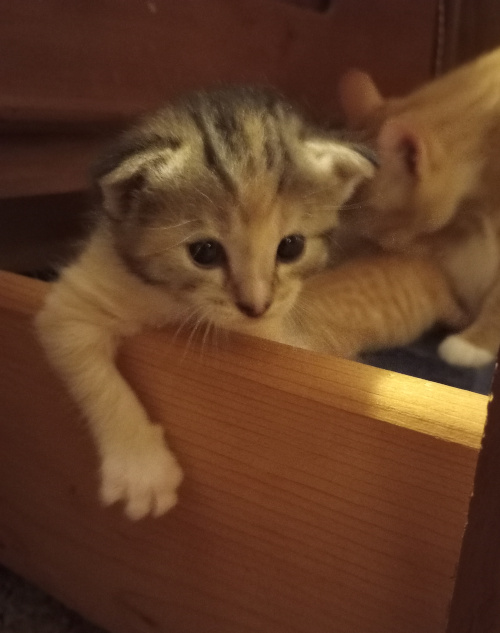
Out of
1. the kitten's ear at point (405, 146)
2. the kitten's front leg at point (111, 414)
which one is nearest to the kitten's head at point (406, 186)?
the kitten's ear at point (405, 146)

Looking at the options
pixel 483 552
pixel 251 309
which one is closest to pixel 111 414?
pixel 251 309

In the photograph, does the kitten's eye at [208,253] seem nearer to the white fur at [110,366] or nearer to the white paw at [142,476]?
the white fur at [110,366]

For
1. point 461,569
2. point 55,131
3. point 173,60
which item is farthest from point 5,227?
point 461,569

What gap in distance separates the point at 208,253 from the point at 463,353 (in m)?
0.37

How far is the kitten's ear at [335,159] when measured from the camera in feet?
2.18

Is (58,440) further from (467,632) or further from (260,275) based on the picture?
(467,632)

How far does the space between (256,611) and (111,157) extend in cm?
48

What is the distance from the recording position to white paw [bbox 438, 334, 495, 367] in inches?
30.3

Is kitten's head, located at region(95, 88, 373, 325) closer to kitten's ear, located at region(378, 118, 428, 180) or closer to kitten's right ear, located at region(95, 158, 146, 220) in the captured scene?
kitten's right ear, located at region(95, 158, 146, 220)

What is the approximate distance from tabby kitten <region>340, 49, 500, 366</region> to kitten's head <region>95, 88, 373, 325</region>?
214 mm

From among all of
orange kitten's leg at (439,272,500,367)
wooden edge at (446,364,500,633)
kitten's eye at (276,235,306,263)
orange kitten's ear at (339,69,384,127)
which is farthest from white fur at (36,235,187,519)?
orange kitten's ear at (339,69,384,127)

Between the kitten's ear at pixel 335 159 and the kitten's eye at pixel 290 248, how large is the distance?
0.25ft

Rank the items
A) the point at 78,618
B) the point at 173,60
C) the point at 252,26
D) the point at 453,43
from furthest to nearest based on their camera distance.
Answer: the point at 453,43 < the point at 252,26 < the point at 173,60 < the point at 78,618

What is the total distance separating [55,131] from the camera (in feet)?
3.07
